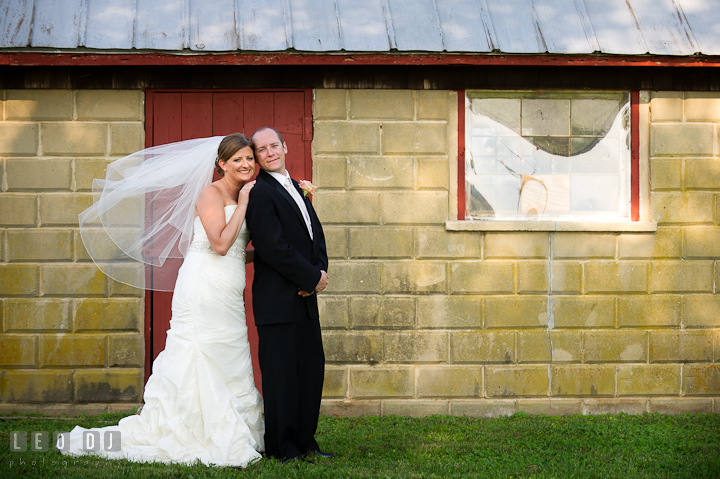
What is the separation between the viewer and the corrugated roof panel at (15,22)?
4948 mm

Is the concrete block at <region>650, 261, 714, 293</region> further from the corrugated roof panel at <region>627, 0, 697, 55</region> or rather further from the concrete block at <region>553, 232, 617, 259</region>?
the corrugated roof panel at <region>627, 0, 697, 55</region>

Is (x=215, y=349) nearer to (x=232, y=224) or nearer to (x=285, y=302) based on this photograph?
(x=285, y=302)

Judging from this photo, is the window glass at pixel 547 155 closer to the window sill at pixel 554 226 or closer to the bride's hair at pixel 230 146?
the window sill at pixel 554 226

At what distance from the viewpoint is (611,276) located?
548cm

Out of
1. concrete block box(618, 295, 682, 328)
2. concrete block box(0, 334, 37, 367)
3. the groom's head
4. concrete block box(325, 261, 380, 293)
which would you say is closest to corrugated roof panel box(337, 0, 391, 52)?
the groom's head

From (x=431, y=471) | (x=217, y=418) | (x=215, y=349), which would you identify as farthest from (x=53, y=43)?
(x=431, y=471)

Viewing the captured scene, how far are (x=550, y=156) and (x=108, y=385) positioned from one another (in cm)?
478

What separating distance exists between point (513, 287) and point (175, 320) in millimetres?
3163

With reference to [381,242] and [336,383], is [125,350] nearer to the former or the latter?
[336,383]

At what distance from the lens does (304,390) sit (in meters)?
3.94

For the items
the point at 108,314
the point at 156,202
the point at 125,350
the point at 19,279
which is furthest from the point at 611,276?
the point at 19,279

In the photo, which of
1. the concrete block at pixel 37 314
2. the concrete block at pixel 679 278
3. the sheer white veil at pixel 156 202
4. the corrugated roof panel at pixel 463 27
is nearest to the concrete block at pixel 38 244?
the concrete block at pixel 37 314

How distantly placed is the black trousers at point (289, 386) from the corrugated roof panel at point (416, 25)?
2746 millimetres

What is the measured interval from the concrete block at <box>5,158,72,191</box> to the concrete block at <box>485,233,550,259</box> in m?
4.03
